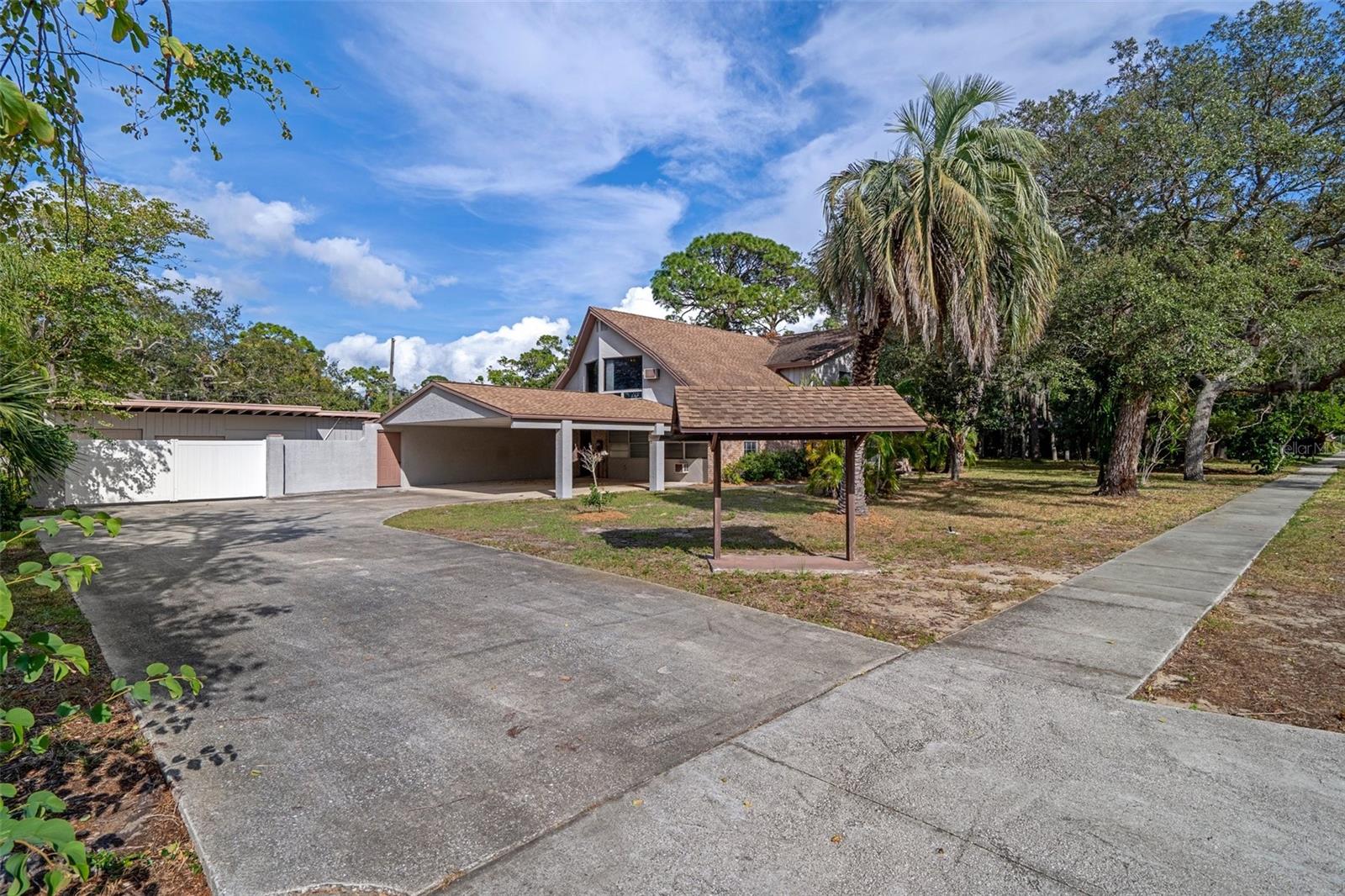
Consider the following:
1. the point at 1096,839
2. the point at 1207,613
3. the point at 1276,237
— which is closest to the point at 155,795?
the point at 1096,839

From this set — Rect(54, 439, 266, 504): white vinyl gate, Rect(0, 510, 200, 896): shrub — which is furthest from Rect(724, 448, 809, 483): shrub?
Rect(0, 510, 200, 896): shrub

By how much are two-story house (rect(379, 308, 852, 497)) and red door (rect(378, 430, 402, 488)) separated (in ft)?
0.11

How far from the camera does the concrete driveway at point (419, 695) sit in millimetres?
3145

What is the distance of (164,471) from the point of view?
17688 millimetres

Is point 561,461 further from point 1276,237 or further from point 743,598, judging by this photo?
point 1276,237

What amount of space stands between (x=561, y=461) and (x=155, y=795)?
15409mm

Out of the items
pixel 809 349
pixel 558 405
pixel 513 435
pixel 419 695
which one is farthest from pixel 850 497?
pixel 513 435

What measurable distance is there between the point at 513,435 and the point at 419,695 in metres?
22.3

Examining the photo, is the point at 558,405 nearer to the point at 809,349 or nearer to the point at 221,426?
the point at 221,426

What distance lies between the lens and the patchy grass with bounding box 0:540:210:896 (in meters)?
2.81

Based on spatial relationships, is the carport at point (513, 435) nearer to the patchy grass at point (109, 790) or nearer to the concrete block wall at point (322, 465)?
the concrete block wall at point (322, 465)

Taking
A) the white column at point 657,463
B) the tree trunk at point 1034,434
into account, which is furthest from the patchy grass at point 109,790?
the tree trunk at point 1034,434

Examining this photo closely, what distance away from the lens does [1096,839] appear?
10.1ft

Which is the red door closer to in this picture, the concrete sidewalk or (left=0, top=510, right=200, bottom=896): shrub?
the concrete sidewalk
